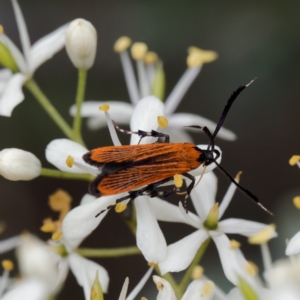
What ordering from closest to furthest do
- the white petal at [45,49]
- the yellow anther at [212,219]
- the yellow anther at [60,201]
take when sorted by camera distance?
the yellow anther at [212,219], the yellow anther at [60,201], the white petal at [45,49]

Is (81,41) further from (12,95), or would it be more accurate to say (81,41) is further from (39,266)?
(39,266)

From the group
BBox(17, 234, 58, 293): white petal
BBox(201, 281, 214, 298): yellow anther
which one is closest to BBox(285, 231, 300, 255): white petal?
BBox(201, 281, 214, 298): yellow anther

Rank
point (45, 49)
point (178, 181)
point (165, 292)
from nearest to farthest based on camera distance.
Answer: point (165, 292), point (178, 181), point (45, 49)

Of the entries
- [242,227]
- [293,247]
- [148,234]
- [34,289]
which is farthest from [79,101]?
[34,289]

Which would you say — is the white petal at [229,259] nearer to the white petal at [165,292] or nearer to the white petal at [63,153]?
the white petal at [165,292]

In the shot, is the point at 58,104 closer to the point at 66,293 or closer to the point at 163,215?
the point at 66,293

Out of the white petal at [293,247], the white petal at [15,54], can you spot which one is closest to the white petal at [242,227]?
the white petal at [293,247]
